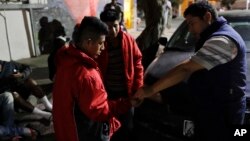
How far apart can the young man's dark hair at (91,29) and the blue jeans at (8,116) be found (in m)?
2.65

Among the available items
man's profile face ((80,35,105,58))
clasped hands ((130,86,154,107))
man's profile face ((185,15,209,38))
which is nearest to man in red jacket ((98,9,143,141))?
clasped hands ((130,86,154,107))

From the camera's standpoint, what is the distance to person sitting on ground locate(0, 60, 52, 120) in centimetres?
511

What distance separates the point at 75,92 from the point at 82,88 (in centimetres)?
6

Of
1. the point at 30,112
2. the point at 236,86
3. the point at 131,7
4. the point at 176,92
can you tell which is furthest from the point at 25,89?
the point at 131,7

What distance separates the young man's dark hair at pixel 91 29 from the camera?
2.41 metres

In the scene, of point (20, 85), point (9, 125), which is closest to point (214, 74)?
point (9, 125)

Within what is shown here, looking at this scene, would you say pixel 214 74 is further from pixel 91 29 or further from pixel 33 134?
pixel 33 134

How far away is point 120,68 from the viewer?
3641mm

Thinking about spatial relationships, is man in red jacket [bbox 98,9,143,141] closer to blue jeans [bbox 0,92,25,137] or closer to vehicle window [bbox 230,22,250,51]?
blue jeans [bbox 0,92,25,137]

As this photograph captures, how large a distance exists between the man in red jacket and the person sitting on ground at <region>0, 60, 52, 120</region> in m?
1.99

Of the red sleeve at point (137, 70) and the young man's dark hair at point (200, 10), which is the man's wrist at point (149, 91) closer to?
the young man's dark hair at point (200, 10)

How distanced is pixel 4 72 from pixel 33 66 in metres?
4.00

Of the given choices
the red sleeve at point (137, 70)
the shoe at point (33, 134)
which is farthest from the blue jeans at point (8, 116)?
the red sleeve at point (137, 70)

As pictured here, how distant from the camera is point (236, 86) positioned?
2688 millimetres
